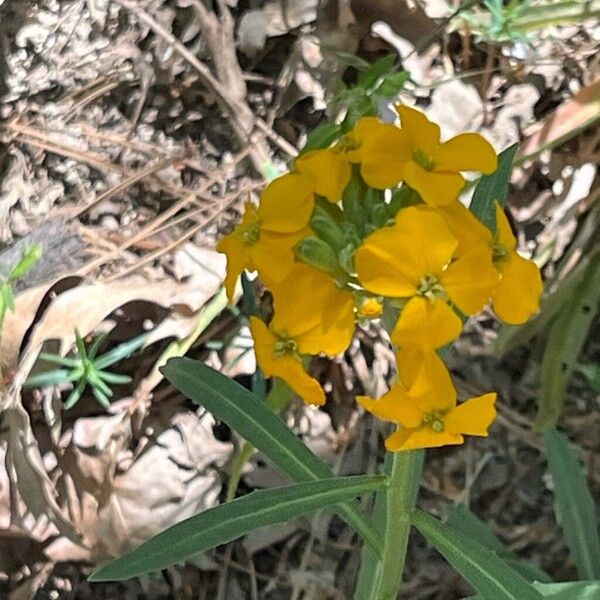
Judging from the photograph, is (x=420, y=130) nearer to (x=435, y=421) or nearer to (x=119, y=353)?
(x=435, y=421)

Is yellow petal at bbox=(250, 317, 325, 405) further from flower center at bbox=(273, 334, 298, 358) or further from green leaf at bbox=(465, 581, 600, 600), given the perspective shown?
green leaf at bbox=(465, 581, 600, 600)

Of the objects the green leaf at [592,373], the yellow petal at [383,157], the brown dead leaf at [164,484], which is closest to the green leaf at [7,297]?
the brown dead leaf at [164,484]

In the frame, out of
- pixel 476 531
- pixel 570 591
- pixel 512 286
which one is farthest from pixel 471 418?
pixel 476 531

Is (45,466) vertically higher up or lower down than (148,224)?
lower down

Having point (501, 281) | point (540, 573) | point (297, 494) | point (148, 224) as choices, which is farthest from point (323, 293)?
point (148, 224)

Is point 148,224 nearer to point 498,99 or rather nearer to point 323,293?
point 498,99

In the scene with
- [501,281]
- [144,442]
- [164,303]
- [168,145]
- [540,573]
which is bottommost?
[540,573]
